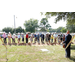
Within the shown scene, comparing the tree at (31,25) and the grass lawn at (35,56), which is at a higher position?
the tree at (31,25)

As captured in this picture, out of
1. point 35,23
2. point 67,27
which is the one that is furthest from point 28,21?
point 67,27

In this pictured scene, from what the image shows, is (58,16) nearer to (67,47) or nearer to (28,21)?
(67,47)

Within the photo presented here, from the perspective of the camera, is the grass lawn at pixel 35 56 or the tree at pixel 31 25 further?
the tree at pixel 31 25

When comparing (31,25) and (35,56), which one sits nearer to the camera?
(35,56)

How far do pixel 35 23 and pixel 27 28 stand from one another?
7299mm

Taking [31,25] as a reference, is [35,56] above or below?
below

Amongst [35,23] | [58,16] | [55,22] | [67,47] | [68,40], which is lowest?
[67,47]

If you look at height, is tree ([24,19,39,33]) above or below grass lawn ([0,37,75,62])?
above

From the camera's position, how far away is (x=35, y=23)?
186 ft

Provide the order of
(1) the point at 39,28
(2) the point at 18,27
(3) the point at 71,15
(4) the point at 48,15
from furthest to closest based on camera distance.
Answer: (1) the point at 39,28, (2) the point at 18,27, (4) the point at 48,15, (3) the point at 71,15

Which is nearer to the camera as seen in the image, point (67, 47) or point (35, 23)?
point (67, 47)

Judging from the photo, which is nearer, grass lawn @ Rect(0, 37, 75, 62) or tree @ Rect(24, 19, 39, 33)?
grass lawn @ Rect(0, 37, 75, 62)

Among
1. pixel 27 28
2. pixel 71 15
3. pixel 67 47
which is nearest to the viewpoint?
pixel 67 47

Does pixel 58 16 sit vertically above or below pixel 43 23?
below
